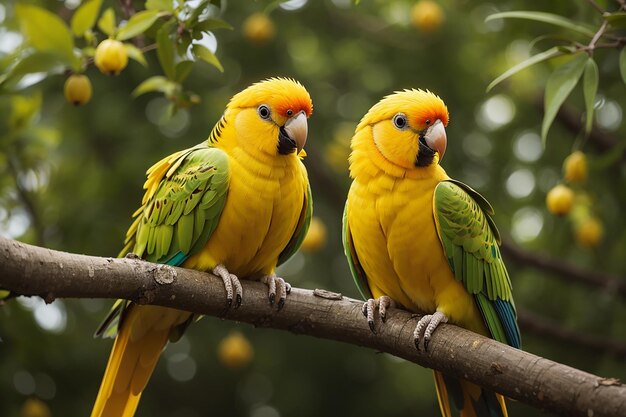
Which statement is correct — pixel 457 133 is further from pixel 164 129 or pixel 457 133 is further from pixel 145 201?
pixel 145 201

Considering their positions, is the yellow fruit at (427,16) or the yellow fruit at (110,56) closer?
the yellow fruit at (110,56)

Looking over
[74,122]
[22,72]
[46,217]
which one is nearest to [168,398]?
[46,217]

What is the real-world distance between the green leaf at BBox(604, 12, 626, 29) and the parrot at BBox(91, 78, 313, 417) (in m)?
1.38

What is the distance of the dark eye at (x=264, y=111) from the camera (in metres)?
3.66

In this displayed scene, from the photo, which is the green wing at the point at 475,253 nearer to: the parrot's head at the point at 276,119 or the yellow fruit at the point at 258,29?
the parrot's head at the point at 276,119

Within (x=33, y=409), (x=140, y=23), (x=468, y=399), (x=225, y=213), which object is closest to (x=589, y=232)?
(x=468, y=399)

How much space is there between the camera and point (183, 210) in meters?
3.56

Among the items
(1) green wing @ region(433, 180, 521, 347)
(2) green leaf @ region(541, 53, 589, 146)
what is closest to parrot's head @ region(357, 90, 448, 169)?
(1) green wing @ region(433, 180, 521, 347)

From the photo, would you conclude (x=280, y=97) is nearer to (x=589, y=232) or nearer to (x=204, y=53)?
(x=204, y=53)

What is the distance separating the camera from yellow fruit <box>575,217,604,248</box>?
5098mm

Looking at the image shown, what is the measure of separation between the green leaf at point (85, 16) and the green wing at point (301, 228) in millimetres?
1295

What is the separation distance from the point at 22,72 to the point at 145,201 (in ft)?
4.17

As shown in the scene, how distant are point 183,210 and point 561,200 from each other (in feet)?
7.69

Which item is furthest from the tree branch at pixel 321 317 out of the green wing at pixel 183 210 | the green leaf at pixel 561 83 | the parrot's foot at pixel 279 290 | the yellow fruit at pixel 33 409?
the yellow fruit at pixel 33 409
